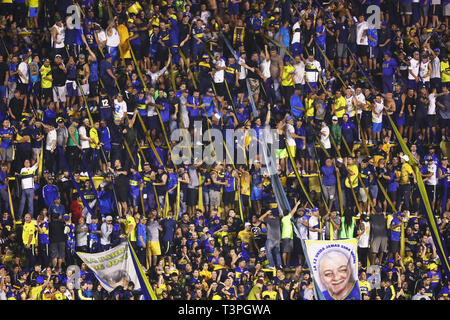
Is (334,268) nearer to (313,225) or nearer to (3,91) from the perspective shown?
(313,225)

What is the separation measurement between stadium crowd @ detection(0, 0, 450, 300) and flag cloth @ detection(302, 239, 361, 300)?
0.69 ft

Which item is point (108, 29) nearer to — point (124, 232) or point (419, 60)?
point (124, 232)

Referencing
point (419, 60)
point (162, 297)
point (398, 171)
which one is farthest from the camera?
point (419, 60)

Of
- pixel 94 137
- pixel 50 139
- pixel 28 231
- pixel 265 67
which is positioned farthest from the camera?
pixel 265 67

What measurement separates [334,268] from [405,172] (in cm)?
274

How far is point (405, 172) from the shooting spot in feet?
69.2

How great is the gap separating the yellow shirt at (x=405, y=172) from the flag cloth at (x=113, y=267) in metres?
5.16

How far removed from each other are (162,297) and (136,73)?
16.1 feet

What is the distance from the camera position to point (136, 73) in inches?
868

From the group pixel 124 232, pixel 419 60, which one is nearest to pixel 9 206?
pixel 124 232

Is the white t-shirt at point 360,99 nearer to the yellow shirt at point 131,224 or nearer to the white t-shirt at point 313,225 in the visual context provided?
the white t-shirt at point 313,225

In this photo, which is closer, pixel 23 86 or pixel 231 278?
pixel 231 278

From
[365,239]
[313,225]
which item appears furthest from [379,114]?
[313,225]

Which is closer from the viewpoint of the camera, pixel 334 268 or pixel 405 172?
pixel 334 268
